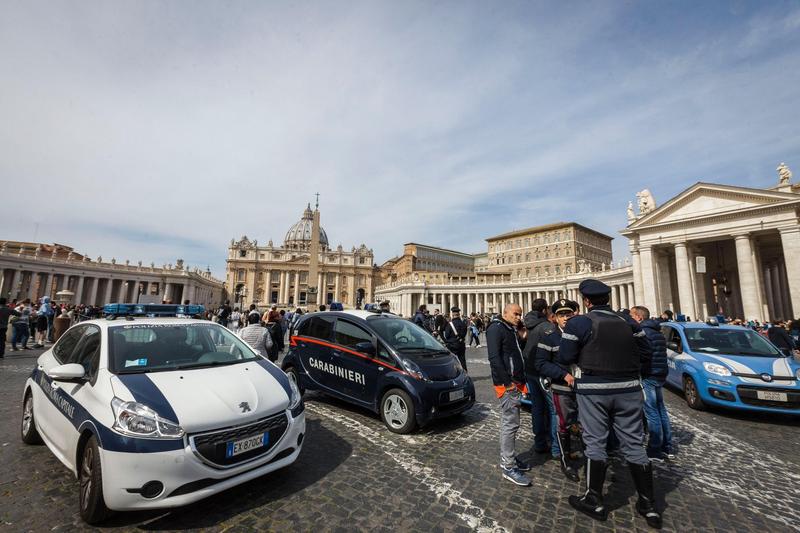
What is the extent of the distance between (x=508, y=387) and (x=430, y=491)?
4.60 ft

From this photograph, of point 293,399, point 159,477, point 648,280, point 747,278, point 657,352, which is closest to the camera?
point 159,477

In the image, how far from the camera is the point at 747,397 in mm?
5992

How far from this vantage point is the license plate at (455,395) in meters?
5.20

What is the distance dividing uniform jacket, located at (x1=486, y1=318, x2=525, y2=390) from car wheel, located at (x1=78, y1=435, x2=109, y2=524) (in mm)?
3717

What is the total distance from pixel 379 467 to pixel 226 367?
217 centimetres

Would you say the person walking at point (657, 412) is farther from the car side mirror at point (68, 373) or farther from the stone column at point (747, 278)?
the stone column at point (747, 278)

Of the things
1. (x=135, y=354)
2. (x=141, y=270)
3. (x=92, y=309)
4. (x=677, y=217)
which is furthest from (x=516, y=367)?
(x=141, y=270)

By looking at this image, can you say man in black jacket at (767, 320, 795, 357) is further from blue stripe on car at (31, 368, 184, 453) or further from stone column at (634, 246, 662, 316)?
stone column at (634, 246, 662, 316)

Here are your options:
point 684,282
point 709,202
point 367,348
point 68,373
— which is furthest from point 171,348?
point 709,202

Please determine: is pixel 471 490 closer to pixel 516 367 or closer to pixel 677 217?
pixel 516 367

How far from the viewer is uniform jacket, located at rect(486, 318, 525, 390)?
3889mm

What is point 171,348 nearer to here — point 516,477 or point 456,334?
point 516,477

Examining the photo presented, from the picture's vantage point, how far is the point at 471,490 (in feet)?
11.6

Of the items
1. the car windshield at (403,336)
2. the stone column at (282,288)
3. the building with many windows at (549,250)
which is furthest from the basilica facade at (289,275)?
the car windshield at (403,336)
